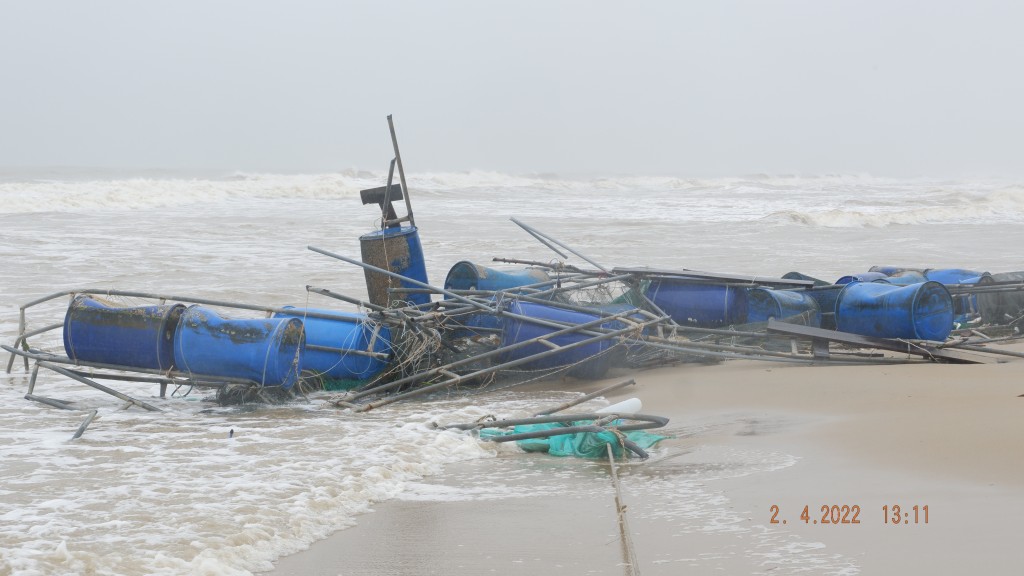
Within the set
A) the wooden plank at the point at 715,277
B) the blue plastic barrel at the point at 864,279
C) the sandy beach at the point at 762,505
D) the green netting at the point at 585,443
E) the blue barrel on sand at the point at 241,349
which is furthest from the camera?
the blue plastic barrel at the point at 864,279

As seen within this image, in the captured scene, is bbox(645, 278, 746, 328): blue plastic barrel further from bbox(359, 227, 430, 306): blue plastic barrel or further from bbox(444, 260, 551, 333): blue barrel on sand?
bbox(359, 227, 430, 306): blue plastic barrel

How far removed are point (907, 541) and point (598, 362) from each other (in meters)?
4.16

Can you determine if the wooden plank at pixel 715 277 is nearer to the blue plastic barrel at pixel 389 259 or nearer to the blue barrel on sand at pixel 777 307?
the blue barrel on sand at pixel 777 307

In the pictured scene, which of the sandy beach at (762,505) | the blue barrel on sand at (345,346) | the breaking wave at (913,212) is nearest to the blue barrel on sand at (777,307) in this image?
the sandy beach at (762,505)

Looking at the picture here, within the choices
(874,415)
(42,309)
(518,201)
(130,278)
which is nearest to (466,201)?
(518,201)

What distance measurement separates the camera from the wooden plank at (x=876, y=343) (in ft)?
25.4

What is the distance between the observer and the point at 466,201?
3906 centimetres

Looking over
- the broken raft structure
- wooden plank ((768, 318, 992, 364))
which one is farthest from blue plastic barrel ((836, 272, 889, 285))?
wooden plank ((768, 318, 992, 364))

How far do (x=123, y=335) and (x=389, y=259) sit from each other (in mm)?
2345

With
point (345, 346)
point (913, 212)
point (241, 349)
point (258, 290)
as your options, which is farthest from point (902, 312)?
point (913, 212)

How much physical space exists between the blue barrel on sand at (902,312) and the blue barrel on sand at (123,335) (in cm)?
557

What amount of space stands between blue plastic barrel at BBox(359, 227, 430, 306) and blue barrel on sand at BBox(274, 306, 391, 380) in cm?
84

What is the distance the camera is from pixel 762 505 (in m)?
4.36

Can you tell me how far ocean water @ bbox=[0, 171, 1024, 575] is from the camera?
4414 millimetres
